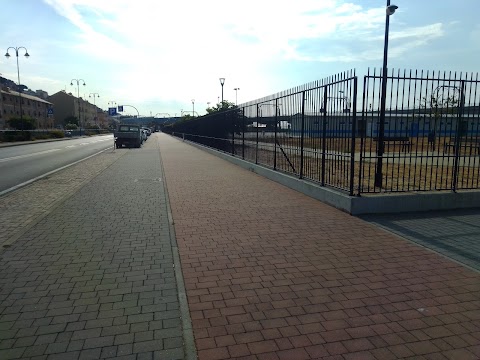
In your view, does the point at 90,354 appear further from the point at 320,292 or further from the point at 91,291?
the point at 320,292

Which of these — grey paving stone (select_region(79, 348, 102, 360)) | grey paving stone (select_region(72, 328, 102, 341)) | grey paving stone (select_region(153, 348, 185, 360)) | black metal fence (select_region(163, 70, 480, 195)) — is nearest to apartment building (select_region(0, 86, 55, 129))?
black metal fence (select_region(163, 70, 480, 195))

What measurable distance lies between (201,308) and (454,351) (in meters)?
2.18

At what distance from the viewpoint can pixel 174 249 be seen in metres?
5.25

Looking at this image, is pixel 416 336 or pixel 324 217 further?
pixel 324 217

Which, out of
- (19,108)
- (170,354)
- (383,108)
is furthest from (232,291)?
(19,108)

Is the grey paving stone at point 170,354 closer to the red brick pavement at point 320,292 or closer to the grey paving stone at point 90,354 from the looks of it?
the red brick pavement at point 320,292

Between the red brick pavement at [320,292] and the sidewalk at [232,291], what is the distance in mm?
16

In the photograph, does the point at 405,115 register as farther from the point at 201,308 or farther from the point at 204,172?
the point at 204,172

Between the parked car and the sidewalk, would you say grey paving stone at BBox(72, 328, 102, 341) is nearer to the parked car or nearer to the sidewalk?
the sidewalk

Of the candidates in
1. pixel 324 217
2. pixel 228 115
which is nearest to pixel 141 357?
pixel 324 217

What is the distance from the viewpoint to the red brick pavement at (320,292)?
9.82 feet

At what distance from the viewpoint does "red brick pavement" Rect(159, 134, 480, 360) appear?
2992 mm

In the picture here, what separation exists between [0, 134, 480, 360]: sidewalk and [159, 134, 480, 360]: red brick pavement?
0.02m

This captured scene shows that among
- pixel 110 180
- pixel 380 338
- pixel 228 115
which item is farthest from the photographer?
pixel 228 115
